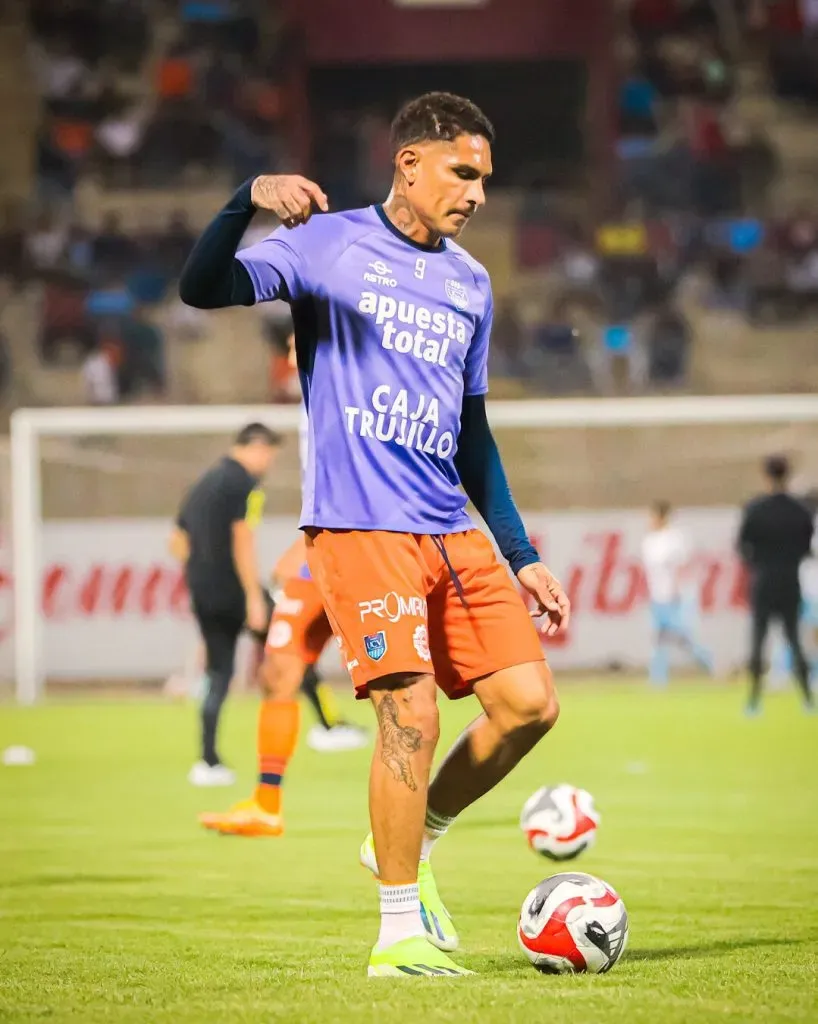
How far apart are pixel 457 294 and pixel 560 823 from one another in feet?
10.4

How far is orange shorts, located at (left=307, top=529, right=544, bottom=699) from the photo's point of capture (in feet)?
16.0

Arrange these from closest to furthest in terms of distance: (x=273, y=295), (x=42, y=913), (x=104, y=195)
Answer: (x=273, y=295)
(x=42, y=913)
(x=104, y=195)

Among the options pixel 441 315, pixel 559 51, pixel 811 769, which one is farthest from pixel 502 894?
→ pixel 559 51

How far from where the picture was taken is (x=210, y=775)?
11.1 m

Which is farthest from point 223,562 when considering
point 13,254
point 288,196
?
point 13,254

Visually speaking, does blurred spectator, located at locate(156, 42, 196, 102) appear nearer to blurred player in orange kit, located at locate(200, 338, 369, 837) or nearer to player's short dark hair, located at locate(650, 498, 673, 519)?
player's short dark hair, located at locate(650, 498, 673, 519)

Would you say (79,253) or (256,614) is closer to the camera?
(256,614)

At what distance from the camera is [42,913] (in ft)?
21.1

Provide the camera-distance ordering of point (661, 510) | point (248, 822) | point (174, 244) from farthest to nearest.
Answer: point (174, 244), point (661, 510), point (248, 822)

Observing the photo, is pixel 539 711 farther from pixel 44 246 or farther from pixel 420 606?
pixel 44 246

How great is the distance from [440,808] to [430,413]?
126 centimetres

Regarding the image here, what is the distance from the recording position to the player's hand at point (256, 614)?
432 inches

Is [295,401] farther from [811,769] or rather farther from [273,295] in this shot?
[273,295]

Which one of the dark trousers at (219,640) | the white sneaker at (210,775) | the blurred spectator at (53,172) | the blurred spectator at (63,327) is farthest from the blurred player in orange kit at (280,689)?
the blurred spectator at (53,172)
